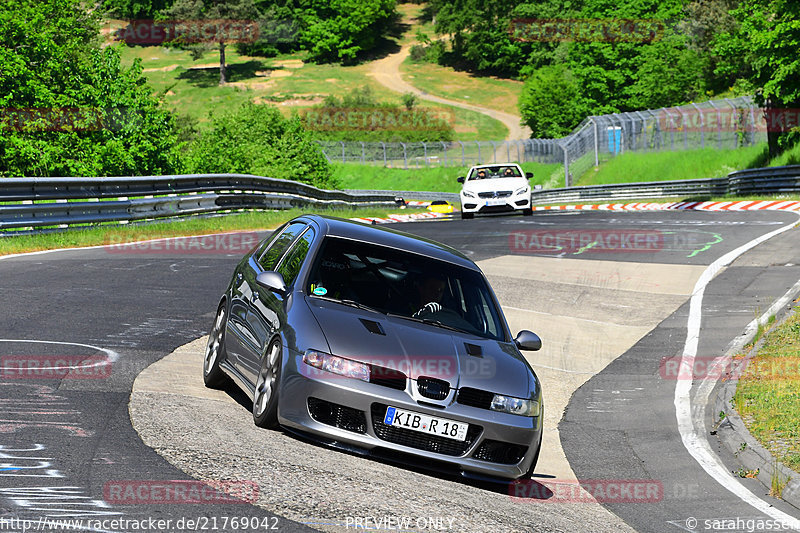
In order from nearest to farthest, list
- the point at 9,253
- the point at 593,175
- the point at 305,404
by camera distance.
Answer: the point at 305,404 < the point at 9,253 < the point at 593,175

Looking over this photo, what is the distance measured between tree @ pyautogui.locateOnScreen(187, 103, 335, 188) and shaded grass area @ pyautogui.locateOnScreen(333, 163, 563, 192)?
1210 inches

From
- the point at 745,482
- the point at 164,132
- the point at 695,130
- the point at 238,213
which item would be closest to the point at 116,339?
the point at 745,482

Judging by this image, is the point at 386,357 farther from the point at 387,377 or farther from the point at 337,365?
the point at 337,365

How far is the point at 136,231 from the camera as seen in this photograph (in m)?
21.6

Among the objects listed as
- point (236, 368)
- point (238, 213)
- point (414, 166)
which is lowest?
point (414, 166)

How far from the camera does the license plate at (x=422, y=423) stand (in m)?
6.71

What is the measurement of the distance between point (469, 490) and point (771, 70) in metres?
38.4

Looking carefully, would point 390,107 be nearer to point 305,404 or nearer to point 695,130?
point 695,130

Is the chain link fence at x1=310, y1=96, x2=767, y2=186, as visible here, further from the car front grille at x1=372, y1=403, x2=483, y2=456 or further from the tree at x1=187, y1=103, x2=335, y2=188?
the car front grille at x1=372, y1=403, x2=483, y2=456

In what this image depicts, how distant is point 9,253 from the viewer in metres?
17.0
